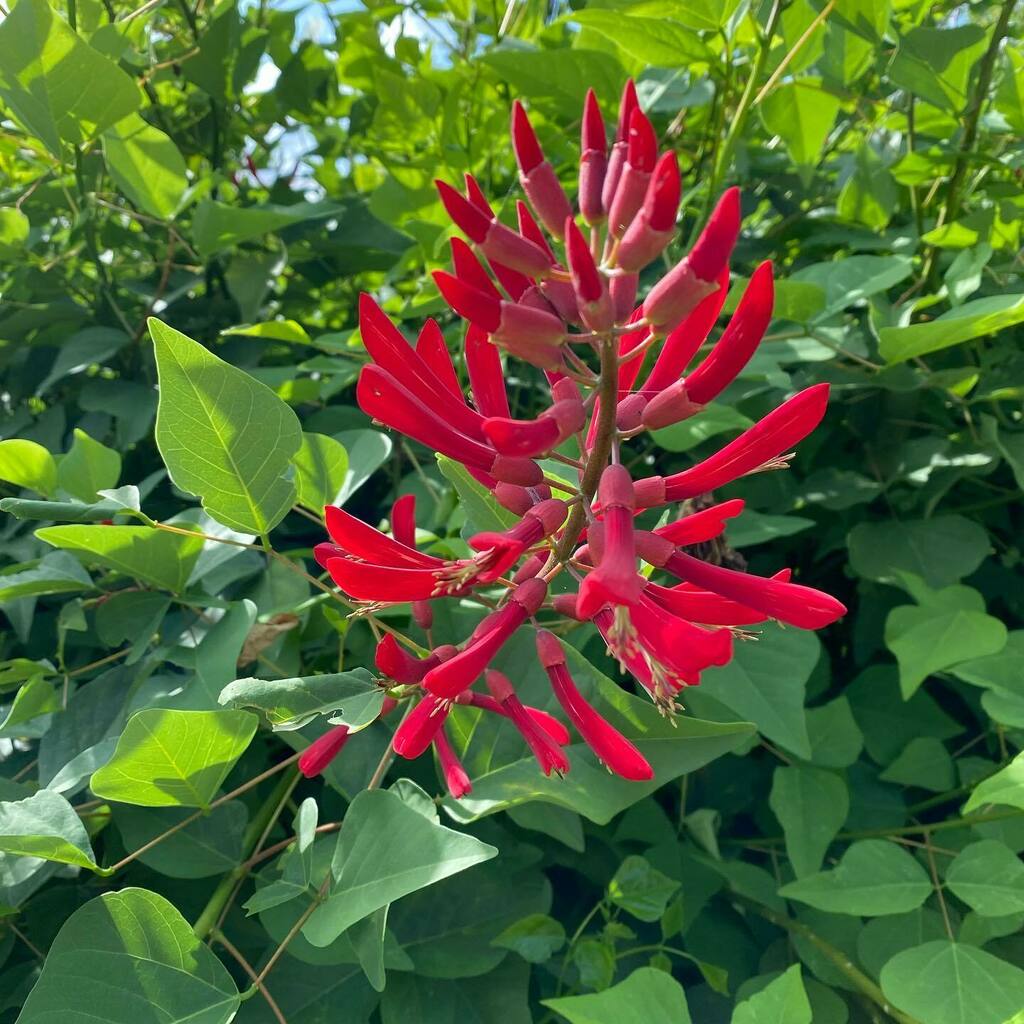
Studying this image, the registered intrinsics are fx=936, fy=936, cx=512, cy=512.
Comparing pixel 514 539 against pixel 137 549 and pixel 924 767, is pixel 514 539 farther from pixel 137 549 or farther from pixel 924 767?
pixel 924 767

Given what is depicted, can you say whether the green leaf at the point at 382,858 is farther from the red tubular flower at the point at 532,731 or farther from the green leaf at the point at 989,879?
the green leaf at the point at 989,879

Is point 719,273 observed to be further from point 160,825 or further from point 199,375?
point 160,825

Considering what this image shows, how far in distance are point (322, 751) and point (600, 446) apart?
36 cm

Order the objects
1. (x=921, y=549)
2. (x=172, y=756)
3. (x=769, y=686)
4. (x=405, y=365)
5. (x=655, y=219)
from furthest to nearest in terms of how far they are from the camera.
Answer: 1. (x=921, y=549)
2. (x=769, y=686)
3. (x=172, y=756)
4. (x=405, y=365)
5. (x=655, y=219)

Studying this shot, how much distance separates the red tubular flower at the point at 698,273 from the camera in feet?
1.75

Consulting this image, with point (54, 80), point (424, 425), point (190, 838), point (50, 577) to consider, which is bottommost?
point (190, 838)

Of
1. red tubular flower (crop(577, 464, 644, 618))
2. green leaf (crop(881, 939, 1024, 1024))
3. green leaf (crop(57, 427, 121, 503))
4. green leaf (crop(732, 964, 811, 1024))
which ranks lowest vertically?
green leaf (crop(881, 939, 1024, 1024))

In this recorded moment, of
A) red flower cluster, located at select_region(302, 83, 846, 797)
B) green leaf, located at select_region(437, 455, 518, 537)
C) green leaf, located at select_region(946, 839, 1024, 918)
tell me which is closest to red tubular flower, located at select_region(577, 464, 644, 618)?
red flower cluster, located at select_region(302, 83, 846, 797)

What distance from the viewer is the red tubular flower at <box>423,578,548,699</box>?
1.99ft

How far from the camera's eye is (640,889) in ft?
3.11

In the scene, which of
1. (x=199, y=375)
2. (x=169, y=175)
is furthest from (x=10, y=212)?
(x=199, y=375)

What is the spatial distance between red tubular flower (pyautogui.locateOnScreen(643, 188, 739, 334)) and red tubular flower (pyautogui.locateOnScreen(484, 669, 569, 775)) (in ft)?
1.05

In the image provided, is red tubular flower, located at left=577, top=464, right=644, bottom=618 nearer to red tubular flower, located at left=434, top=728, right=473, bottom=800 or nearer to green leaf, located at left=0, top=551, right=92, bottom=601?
red tubular flower, located at left=434, top=728, right=473, bottom=800

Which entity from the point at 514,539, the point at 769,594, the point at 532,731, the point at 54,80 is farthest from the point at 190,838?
the point at 54,80
